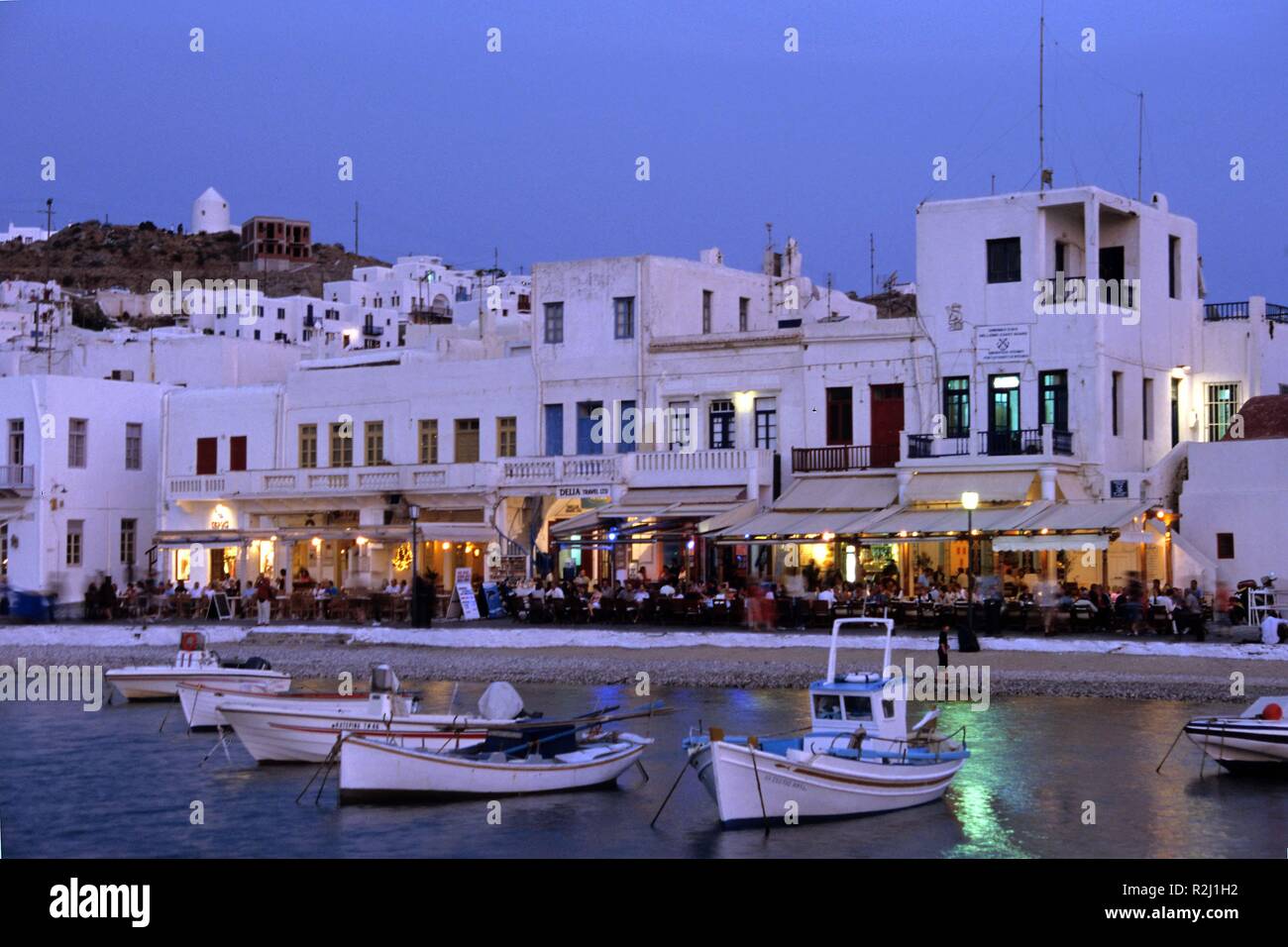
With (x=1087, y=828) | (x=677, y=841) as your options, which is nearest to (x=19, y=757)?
(x=677, y=841)

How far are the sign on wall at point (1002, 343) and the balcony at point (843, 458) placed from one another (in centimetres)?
332

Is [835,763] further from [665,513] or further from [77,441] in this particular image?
[77,441]

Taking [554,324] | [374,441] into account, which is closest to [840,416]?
[554,324]

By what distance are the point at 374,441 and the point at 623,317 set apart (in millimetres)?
8938

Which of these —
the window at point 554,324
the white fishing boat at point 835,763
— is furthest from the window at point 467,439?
the white fishing boat at point 835,763

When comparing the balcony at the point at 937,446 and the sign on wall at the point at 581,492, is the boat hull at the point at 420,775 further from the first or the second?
the sign on wall at the point at 581,492

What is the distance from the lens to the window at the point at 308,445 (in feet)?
186

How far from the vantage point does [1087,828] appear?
23156mm

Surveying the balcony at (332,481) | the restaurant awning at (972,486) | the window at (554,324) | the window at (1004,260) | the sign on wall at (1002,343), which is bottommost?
the restaurant awning at (972,486)

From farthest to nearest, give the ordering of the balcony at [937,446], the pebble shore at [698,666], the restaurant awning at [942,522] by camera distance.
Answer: the balcony at [937,446] → the restaurant awning at [942,522] → the pebble shore at [698,666]

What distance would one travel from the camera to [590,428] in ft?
171

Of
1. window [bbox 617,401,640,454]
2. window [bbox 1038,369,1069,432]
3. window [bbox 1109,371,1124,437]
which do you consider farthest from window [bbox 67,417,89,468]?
window [bbox 1109,371,1124,437]
